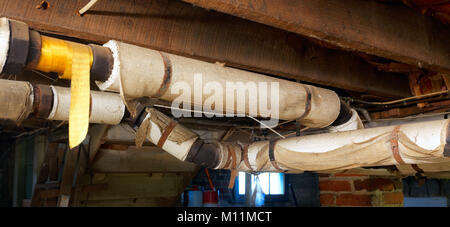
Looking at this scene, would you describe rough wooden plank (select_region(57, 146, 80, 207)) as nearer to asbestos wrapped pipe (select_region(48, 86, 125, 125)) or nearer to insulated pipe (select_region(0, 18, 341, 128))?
asbestos wrapped pipe (select_region(48, 86, 125, 125))

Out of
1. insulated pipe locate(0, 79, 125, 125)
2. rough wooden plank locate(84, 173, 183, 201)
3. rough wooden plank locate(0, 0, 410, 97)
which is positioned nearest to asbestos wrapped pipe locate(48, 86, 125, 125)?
insulated pipe locate(0, 79, 125, 125)

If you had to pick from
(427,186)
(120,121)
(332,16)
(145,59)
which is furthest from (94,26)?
(427,186)

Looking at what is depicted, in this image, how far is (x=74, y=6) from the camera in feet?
3.48

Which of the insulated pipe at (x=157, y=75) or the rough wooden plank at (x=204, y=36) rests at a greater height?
the rough wooden plank at (x=204, y=36)

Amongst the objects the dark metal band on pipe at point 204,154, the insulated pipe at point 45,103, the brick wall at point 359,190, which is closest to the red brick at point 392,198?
the brick wall at point 359,190

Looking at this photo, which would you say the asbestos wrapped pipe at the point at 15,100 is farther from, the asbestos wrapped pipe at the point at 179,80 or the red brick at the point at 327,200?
the red brick at the point at 327,200

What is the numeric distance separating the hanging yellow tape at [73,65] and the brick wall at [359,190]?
214 centimetres

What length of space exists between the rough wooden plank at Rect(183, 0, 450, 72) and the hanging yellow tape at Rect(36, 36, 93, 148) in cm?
29

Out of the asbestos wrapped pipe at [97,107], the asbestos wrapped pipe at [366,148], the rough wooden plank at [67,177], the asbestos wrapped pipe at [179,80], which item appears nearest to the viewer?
the asbestos wrapped pipe at [179,80]

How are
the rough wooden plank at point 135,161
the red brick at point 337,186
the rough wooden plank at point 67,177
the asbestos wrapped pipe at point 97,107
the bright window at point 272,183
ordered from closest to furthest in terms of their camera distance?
the asbestos wrapped pipe at point 97,107, the rough wooden plank at point 67,177, the rough wooden plank at point 135,161, the red brick at point 337,186, the bright window at point 272,183

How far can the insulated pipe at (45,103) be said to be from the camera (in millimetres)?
1210

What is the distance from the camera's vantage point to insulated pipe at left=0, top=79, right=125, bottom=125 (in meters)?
1.21

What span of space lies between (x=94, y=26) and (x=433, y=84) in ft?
4.93
